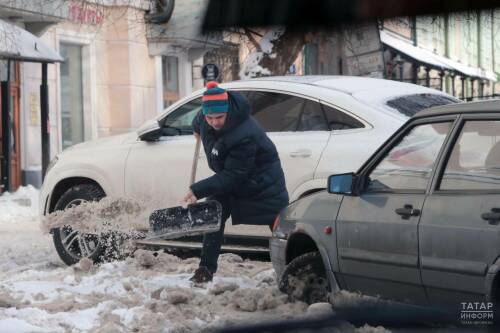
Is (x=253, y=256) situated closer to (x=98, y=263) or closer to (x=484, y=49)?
(x=98, y=263)

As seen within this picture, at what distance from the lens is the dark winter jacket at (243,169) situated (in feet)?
21.9

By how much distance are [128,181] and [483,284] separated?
4925 mm

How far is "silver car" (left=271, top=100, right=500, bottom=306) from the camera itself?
3.91 m

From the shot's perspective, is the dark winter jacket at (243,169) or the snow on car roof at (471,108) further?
the dark winter jacket at (243,169)

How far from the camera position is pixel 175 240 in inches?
313

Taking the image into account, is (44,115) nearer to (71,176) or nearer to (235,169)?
(71,176)

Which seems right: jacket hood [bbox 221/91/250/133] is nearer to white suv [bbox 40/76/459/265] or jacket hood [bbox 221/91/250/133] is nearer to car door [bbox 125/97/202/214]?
white suv [bbox 40/76/459/265]

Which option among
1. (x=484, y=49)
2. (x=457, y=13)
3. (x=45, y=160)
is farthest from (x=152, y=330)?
(x=45, y=160)

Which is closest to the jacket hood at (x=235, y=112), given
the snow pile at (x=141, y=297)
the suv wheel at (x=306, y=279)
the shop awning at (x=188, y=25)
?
the snow pile at (x=141, y=297)

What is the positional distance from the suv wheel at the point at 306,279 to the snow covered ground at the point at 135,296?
0.10 meters

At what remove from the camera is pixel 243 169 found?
6691 mm

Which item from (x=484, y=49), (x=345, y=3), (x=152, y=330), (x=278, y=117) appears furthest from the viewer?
(x=278, y=117)

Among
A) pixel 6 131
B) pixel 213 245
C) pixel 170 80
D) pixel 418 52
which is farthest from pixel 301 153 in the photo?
pixel 170 80

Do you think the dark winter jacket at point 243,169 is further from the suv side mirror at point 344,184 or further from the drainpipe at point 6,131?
the drainpipe at point 6,131
